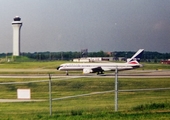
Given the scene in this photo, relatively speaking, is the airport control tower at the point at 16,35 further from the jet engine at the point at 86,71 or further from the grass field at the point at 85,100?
the jet engine at the point at 86,71

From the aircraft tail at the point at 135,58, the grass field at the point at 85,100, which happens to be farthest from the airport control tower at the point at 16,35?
the aircraft tail at the point at 135,58

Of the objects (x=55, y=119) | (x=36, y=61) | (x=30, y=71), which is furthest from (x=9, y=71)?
(x=55, y=119)

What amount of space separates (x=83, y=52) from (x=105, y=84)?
10.6 feet

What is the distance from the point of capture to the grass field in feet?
26.8

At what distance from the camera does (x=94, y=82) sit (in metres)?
27.1

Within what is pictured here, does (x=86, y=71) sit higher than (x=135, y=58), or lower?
lower

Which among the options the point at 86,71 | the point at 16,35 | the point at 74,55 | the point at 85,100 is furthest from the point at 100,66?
the point at 85,100

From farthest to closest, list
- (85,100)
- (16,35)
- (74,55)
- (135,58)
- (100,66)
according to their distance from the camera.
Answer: (100,66), (16,35), (135,58), (74,55), (85,100)

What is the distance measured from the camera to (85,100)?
1694 cm

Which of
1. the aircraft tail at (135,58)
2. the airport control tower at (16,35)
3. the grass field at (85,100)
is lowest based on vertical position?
the grass field at (85,100)

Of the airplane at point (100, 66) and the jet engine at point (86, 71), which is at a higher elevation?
the airplane at point (100, 66)

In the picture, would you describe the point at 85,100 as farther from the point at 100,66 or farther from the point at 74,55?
the point at 100,66

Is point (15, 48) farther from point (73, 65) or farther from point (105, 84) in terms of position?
point (105, 84)

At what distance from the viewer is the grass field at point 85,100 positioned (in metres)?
8.18
